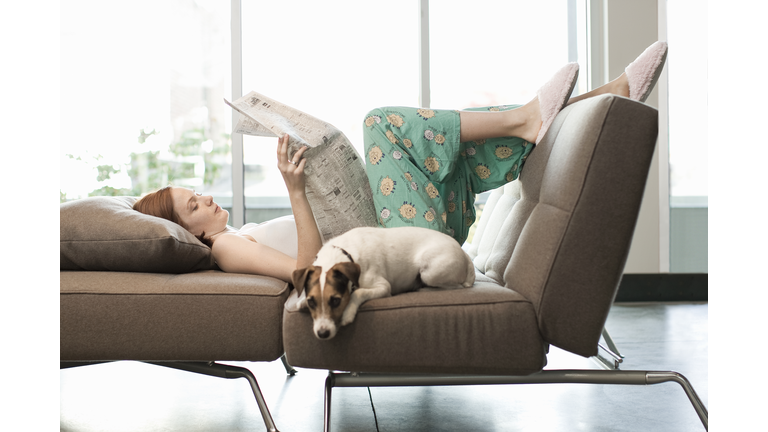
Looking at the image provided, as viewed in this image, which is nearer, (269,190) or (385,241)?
(385,241)

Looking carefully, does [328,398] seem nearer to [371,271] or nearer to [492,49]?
[371,271]

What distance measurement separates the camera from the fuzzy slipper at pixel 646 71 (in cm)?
176

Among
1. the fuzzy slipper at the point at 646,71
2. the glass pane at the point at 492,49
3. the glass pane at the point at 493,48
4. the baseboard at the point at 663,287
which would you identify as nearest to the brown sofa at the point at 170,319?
the fuzzy slipper at the point at 646,71

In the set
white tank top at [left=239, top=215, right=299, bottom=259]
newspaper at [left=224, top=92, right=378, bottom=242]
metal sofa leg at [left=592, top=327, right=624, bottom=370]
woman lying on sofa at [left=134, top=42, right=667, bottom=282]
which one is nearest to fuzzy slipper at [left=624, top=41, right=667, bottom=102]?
woman lying on sofa at [left=134, top=42, right=667, bottom=282]

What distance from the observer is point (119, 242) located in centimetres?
165

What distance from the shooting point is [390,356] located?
138 cm

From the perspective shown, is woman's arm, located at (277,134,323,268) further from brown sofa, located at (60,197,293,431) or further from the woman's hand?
brown sofa, located at (60,197,293,431)

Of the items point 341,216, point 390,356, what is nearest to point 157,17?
point 341,216

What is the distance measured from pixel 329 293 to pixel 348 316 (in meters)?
0.09

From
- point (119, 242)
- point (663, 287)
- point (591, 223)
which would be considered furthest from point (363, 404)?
point (663, 287)

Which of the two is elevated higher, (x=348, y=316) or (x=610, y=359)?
(x=348, y=316)
